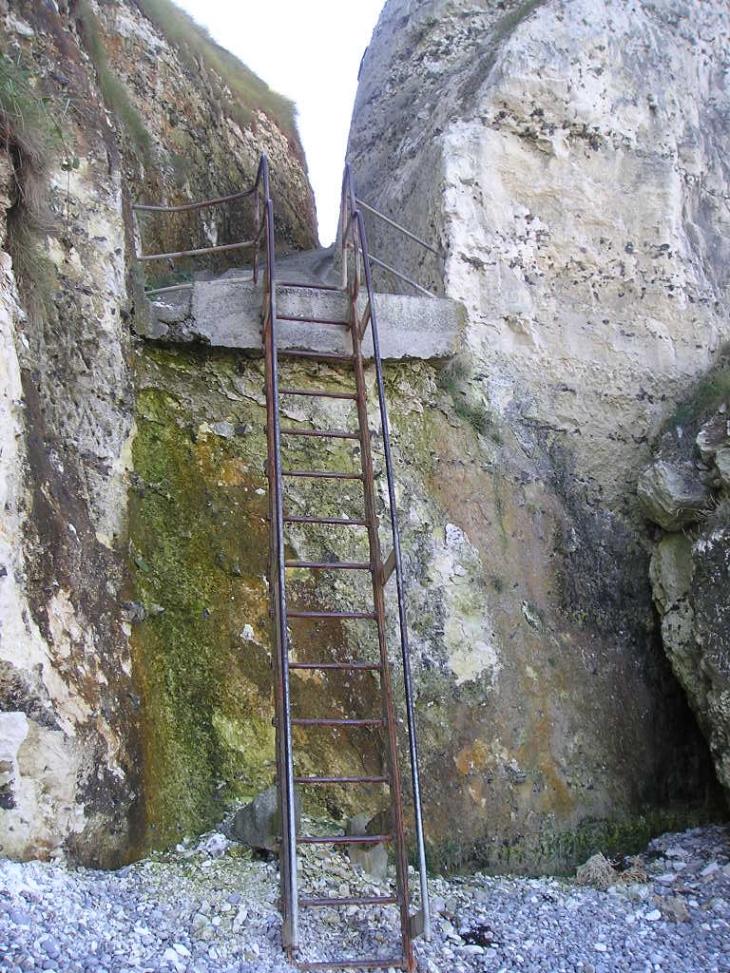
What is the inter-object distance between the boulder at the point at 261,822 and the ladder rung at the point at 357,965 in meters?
0.65

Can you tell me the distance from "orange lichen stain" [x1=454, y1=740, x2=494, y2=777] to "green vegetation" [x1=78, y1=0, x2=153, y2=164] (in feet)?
16.4

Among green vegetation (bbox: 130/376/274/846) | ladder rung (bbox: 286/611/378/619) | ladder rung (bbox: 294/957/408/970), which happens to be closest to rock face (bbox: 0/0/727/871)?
green vegetation (bbox: 130/376/274/846)

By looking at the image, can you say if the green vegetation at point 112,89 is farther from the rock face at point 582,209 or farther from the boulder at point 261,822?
the boulder at point 261,822

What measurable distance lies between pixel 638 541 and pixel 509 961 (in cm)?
330

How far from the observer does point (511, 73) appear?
822 cm

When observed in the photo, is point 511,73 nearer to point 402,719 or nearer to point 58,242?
point 58,242

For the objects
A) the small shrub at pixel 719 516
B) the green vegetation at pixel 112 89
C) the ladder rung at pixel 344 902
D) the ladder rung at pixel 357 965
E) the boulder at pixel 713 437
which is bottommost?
the ladder rung at pixel 357 965

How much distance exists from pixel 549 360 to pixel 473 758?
9.86 feet

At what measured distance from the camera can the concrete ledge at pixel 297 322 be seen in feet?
22.3

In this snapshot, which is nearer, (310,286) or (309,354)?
(309,354)

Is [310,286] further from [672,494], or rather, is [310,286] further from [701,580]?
[701,580]

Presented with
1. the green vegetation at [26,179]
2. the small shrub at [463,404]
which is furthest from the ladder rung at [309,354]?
the green vegetation at [26,179]

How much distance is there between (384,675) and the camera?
5504 millimetres

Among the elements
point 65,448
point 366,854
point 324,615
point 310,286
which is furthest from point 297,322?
point 366,854
